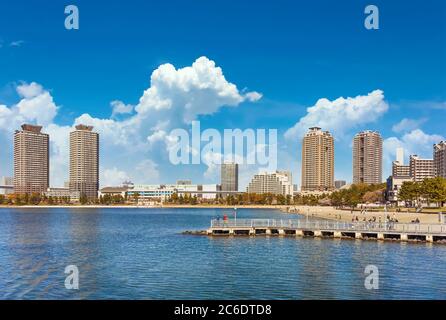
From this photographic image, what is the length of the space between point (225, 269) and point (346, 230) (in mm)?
30790

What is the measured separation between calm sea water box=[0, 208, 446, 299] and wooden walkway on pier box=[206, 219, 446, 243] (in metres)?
3.62

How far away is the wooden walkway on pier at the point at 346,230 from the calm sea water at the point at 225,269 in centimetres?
362

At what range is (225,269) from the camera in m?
49.8

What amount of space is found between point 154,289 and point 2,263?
893 inches

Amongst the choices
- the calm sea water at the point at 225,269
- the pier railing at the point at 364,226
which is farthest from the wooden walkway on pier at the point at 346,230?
the calm sea water at the point at 225,269

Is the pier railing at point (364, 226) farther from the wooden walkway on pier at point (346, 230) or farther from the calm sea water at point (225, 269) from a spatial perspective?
the calm sea water at point (225, 269)

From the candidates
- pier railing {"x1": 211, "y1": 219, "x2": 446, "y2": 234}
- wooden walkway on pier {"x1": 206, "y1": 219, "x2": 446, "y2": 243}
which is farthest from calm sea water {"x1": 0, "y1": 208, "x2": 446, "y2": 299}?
pier railing {"x1": 211, "y1": 219, "x2": 446, "y2": 234}

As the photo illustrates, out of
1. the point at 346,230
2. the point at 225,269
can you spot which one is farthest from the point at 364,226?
the point at 225,269

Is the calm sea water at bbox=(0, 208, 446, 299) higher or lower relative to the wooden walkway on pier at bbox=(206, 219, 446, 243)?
lower

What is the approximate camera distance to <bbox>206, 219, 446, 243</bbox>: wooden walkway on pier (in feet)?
225

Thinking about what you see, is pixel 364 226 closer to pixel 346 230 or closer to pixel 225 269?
pixel 346 230

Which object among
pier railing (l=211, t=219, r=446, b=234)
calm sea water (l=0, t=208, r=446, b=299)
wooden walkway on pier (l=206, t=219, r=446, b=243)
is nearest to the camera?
calm sea water (l=0, t=208, r=446, b=299)

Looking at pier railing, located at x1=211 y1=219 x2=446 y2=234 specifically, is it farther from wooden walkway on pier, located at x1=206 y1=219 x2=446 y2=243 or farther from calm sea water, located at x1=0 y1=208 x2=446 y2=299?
calm sea water, located at x1=0 y1=208 x2=446 y2=299
